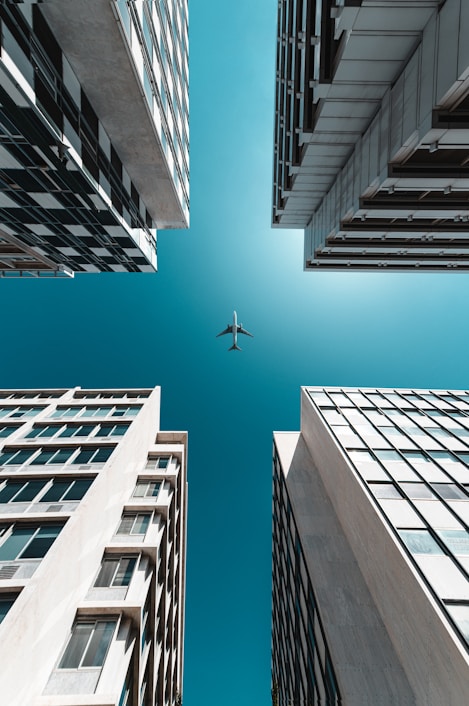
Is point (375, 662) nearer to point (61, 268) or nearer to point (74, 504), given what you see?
point (74, 504)

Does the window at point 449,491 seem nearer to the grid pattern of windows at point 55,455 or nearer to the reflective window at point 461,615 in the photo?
the reflective window at point 461,615

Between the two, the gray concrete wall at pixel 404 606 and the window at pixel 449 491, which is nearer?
the gray concrete wall at pixel 404 606

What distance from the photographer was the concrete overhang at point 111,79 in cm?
1248

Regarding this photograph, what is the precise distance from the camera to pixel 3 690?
1123 centimetres

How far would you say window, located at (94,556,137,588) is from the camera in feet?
62.5

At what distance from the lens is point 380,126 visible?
15203mm

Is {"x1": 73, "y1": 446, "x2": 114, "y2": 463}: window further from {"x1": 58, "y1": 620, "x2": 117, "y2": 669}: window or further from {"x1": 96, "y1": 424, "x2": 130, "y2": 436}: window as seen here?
{"x1": 58, "y1": 620, "x2": 117, "y2": 669}: window

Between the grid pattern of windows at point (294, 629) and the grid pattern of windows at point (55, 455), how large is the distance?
17.1m

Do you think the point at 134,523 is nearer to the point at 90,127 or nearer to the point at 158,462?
the point at 158,462

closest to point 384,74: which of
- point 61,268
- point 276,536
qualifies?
point 61,268

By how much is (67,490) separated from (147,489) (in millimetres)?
8922

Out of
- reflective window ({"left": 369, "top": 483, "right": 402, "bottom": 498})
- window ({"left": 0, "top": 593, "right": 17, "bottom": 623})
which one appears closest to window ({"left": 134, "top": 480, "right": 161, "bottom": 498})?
window ({"left": 0, "top": 593, "right": 17, "bottom": 623})

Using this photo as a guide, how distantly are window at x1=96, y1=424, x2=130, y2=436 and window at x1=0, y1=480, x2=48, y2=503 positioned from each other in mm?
7338

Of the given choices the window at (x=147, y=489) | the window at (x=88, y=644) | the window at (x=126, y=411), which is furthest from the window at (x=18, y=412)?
the window at (x=88, y=644)
